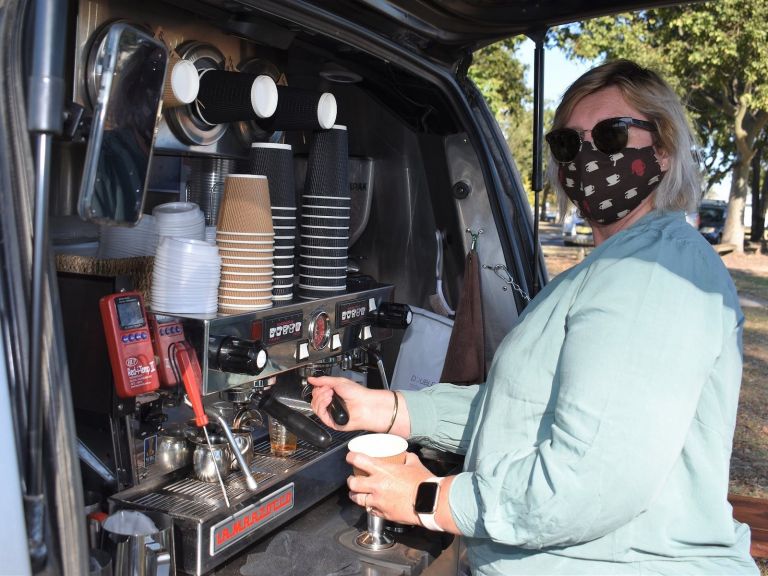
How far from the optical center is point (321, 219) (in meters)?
2.20

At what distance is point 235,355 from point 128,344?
231 millimetres

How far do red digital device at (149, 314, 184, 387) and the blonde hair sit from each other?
108cm

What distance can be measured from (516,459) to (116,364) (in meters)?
0.86

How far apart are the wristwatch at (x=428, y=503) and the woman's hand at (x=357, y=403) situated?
17.4 inches

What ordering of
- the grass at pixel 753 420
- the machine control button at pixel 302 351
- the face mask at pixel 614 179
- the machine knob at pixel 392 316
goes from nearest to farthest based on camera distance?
the face mask at pixel 614 179, the machine control button at pixel 302 351, the machine knob at pixel 392 316, the grass at pixel 753 420

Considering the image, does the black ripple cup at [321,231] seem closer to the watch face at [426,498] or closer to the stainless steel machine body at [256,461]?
the stainless steel machine body at [256,461]

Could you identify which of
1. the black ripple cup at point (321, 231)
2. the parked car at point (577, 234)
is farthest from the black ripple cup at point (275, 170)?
the parked car at point (577, 234)

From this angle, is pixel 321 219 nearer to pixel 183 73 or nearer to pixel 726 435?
pixel 183 73

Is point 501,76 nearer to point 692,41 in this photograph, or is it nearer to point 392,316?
point 692,41

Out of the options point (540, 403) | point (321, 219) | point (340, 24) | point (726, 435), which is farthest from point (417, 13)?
point (726, 435)

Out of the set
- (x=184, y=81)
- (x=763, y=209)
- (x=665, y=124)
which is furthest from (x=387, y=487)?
(x=763, y=209)

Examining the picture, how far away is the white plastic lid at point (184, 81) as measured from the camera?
185 cm

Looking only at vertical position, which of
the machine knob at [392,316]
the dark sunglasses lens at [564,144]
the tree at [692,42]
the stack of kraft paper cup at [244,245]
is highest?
the tree at [692,42]

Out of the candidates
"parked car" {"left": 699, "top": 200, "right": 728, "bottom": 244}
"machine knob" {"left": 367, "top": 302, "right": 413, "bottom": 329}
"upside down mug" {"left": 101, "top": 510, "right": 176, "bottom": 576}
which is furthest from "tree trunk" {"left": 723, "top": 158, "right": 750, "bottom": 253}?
"upside down mug" {"left": 101, "top": 510, "right": 176, "bottom": 576}
